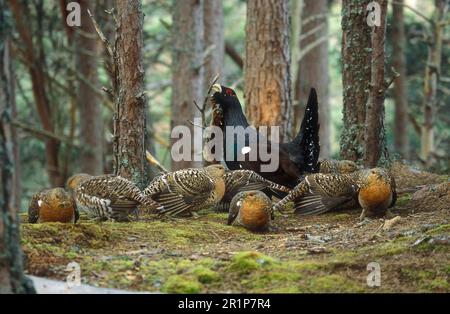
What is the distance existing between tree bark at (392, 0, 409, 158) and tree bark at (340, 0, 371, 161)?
965 centimetres

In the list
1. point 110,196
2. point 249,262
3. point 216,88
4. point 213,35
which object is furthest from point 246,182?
point 213,35

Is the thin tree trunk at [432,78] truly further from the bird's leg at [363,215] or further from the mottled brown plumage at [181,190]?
the mottled brown plumage at [181,190]

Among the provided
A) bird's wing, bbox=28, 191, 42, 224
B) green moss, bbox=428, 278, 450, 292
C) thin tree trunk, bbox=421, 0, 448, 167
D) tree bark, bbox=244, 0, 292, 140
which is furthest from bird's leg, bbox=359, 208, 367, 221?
thin tree trunk, bbox=421, 0, 448, 167

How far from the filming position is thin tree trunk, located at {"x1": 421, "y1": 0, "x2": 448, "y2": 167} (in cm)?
1962

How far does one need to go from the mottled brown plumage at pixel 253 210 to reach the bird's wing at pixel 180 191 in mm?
771

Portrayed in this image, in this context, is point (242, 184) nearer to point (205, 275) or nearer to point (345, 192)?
point (345, 192)

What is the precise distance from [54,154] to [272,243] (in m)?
14.4

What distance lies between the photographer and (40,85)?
21328mm

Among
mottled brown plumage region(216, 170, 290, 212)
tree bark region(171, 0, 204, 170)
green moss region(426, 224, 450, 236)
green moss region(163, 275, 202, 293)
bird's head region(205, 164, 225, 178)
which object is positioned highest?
tree bark region(171, 0, 204, 170)

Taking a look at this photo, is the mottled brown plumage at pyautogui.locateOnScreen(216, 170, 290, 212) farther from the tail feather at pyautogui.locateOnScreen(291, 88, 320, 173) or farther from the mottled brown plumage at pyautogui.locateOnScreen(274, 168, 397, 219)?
the tail feather at pyautogui.locateOnScreen(291, 88, 320, 173)

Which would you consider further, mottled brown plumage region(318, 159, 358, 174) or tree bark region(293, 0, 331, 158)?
tree bark region(293, 0, 331, 158)

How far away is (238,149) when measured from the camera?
11.6 metres

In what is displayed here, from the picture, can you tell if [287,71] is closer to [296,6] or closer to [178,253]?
[296,6]

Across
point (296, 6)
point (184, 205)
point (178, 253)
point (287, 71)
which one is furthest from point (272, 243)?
point (296, 6)
